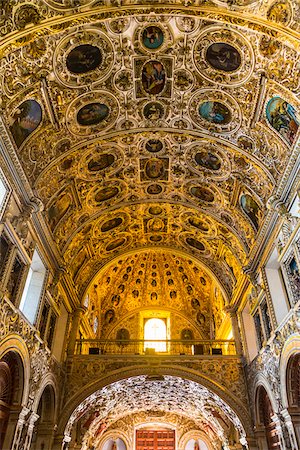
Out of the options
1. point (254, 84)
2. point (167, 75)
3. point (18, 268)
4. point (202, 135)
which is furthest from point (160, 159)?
point (18, 268)

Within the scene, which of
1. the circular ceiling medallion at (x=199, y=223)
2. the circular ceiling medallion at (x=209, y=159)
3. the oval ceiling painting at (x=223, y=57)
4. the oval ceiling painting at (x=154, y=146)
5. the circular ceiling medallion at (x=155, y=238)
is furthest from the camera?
the circular ceiling medallion at (x=155, y=238)

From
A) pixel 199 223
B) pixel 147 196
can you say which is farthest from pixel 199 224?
pixel 147 196

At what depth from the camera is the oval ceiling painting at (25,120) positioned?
11352mm

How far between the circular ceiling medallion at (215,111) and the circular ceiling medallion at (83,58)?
336cm

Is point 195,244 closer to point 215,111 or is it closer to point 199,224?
point 199,224

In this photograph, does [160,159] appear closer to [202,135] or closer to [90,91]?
[202,135]

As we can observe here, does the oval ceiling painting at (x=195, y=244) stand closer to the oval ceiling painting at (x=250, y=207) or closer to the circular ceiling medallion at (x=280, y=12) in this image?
the oval ceiling painting at (x=250, y=207)

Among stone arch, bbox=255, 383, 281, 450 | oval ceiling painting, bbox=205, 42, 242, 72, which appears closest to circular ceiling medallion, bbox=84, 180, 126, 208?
oval ceiling painting, bbox=205, 42, 242, 72

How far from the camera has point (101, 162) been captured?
50.9ft

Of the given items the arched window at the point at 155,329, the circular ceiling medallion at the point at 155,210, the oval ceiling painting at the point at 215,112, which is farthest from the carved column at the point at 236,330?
the oval ceiling painting at the point at 215,112

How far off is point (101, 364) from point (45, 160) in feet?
30.4

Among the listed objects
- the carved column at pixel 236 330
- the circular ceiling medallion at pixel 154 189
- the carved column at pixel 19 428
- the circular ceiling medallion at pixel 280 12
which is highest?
the circular ceiling medallion at pixel 154 189

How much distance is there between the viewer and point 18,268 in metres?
12.0

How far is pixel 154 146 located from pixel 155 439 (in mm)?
20013
